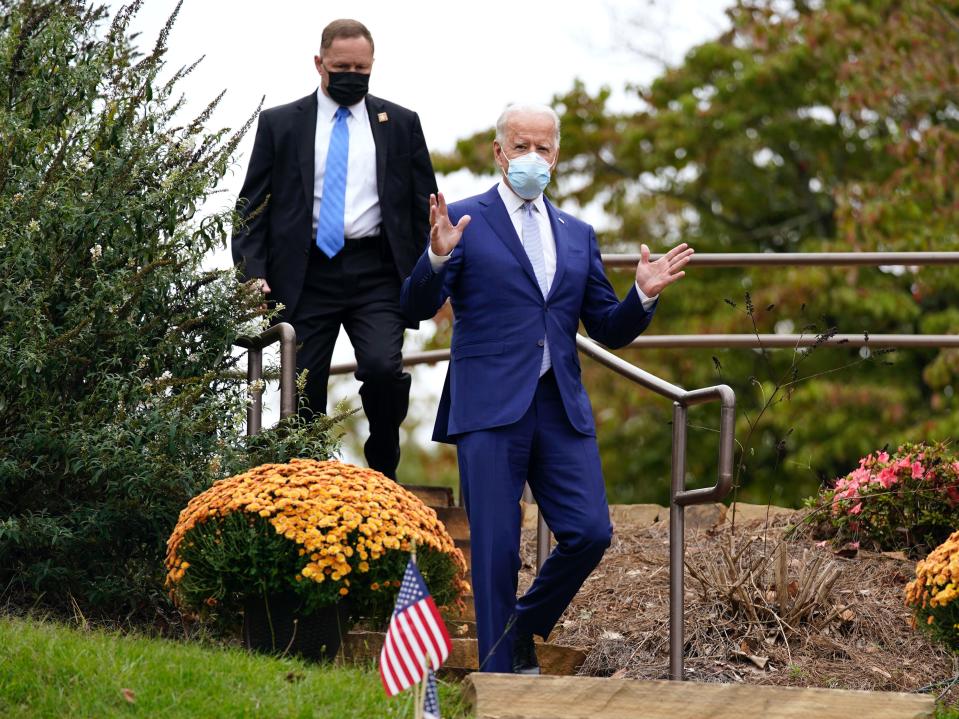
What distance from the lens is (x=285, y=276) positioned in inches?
285

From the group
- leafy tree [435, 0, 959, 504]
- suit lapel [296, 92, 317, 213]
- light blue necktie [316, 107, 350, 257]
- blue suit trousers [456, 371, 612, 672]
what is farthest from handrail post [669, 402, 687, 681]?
leafy tree [435, 0, 959, 504]

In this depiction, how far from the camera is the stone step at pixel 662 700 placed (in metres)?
5.07

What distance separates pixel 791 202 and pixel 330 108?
12.8m

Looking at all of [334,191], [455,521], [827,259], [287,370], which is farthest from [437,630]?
[827,259]

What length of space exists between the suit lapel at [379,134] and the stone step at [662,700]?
2767mm

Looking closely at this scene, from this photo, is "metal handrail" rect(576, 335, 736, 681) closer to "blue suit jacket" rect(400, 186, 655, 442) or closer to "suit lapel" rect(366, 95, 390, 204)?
"blue suit jacket" rect(400, 186, 655, 442)

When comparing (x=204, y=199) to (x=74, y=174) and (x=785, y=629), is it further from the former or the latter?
(x=785, y=629)

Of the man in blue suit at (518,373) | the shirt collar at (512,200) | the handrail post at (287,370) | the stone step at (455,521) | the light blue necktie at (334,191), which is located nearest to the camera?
the man in blue suit at (518,373)

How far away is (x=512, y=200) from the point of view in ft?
20.5

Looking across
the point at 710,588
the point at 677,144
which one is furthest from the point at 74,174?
the point at 677,144

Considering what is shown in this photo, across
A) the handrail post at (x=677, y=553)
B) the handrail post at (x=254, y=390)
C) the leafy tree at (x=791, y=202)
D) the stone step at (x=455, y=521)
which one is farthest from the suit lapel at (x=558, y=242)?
the leafy tree at (x=791, y=202)

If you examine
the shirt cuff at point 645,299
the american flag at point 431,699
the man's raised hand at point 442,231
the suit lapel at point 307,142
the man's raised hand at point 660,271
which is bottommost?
the american flag at point 431,699

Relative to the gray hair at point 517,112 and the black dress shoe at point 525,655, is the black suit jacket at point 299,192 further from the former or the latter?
the black dress shoe at point 525,655

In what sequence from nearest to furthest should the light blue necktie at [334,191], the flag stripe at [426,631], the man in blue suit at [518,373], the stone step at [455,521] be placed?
the flag stripe at [426,631]
the man in blue suit at [518,373]
the light blue necktie at [334,191]
the stone step at [455,521]
